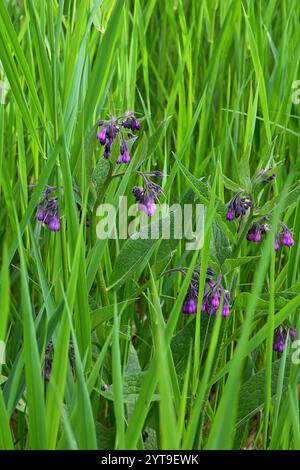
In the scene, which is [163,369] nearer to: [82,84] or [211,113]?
[82,84]

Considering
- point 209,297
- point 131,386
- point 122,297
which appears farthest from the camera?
point 122,297

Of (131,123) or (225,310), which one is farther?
(131,123)

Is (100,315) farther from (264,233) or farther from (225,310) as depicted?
(264,233)

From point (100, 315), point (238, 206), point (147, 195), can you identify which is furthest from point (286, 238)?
point (100, 315)

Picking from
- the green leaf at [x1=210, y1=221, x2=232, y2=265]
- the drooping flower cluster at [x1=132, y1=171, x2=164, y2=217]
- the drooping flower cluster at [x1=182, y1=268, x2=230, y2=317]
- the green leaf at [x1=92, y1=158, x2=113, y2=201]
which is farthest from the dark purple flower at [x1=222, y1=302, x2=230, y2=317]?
the green leaf at [x1=92, y1=158, x2=113, y2=201]

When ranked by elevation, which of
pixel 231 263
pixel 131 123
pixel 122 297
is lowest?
pixel 122 297

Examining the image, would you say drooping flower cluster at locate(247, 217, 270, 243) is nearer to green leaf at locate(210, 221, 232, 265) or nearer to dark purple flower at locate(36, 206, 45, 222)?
green leaf at locate(210, 221, 232, 265)

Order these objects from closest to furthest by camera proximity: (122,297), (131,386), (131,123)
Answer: (131,386) < (131,123) < (122,297)

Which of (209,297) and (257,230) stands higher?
(257,230)

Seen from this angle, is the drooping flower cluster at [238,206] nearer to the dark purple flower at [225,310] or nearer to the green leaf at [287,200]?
the green leaf at [287,200]

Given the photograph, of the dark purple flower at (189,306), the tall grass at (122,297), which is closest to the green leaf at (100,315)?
the tall grass at (122,297)
